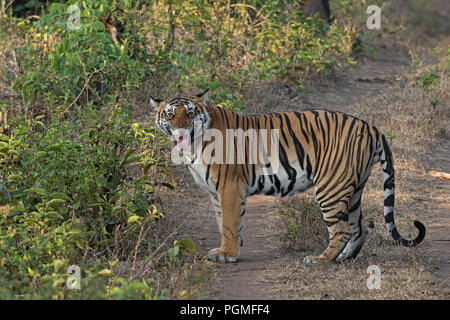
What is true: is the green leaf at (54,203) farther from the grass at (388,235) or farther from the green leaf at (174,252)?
the grass at (388,235)

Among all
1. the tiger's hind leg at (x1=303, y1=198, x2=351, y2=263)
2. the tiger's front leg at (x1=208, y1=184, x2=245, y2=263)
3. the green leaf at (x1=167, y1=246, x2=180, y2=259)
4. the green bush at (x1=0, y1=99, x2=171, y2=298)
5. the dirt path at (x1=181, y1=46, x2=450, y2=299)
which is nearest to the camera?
the green bush at (x1=0, y1=99, x2=171, y2=298)

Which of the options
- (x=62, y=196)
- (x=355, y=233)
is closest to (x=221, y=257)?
(x=355, y=233)

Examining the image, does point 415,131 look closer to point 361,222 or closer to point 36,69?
point 361,222

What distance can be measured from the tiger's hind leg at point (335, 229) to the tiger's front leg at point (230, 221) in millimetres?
531

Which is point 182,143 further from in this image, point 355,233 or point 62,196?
point 355,233

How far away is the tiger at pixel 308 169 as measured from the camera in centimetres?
532

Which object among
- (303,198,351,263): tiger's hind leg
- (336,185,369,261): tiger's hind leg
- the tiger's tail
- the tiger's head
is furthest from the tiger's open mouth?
the tiger's tail

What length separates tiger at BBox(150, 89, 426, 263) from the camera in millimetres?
5316

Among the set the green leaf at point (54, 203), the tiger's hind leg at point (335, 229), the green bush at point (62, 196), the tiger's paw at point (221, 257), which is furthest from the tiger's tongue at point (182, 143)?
the tiger's hind leg at point (335, 229)

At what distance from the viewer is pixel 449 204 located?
23.6ft

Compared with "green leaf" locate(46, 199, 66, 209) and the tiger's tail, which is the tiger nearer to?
the tiger's tail

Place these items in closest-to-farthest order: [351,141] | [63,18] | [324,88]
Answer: [351,141] < [63,18] < [324,88]
